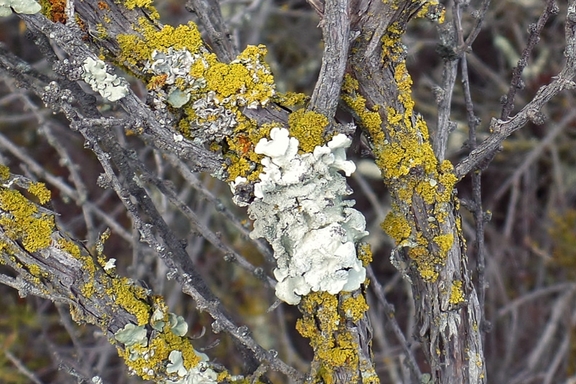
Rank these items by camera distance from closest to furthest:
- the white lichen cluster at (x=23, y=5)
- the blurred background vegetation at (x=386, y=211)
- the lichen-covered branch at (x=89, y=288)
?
the white lichen cluster at (x=23, y=5), the lichen-covered branch at (x=89, y=288), the blurred background vegetation at (x=386, y=211)

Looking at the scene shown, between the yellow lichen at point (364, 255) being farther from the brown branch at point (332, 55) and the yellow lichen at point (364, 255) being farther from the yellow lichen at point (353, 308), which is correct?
the brown branch at point (332, 55)

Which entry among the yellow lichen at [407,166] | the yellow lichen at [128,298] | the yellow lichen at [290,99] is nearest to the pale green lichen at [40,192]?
the yellow lichen at [128,298]

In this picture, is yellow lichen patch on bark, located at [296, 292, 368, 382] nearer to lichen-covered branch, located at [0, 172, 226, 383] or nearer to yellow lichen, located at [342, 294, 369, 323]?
yellow lichen, located at [342, 294, 369, 323]

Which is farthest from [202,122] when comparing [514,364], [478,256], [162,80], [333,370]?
[514,364]

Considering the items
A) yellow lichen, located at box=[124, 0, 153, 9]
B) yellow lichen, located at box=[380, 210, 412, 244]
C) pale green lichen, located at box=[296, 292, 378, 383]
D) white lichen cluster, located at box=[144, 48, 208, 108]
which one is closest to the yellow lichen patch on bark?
pale green lichen, located at box=[296, 292, 378, 383]

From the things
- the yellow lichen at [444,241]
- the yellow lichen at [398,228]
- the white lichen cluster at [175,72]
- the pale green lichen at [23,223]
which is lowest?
the pale green lichen at [23,223]

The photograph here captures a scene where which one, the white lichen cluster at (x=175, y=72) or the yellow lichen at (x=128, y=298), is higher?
the white lichen cluster at (x=175, y=72)

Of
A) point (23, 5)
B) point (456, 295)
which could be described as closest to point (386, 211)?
point (456, 295)
